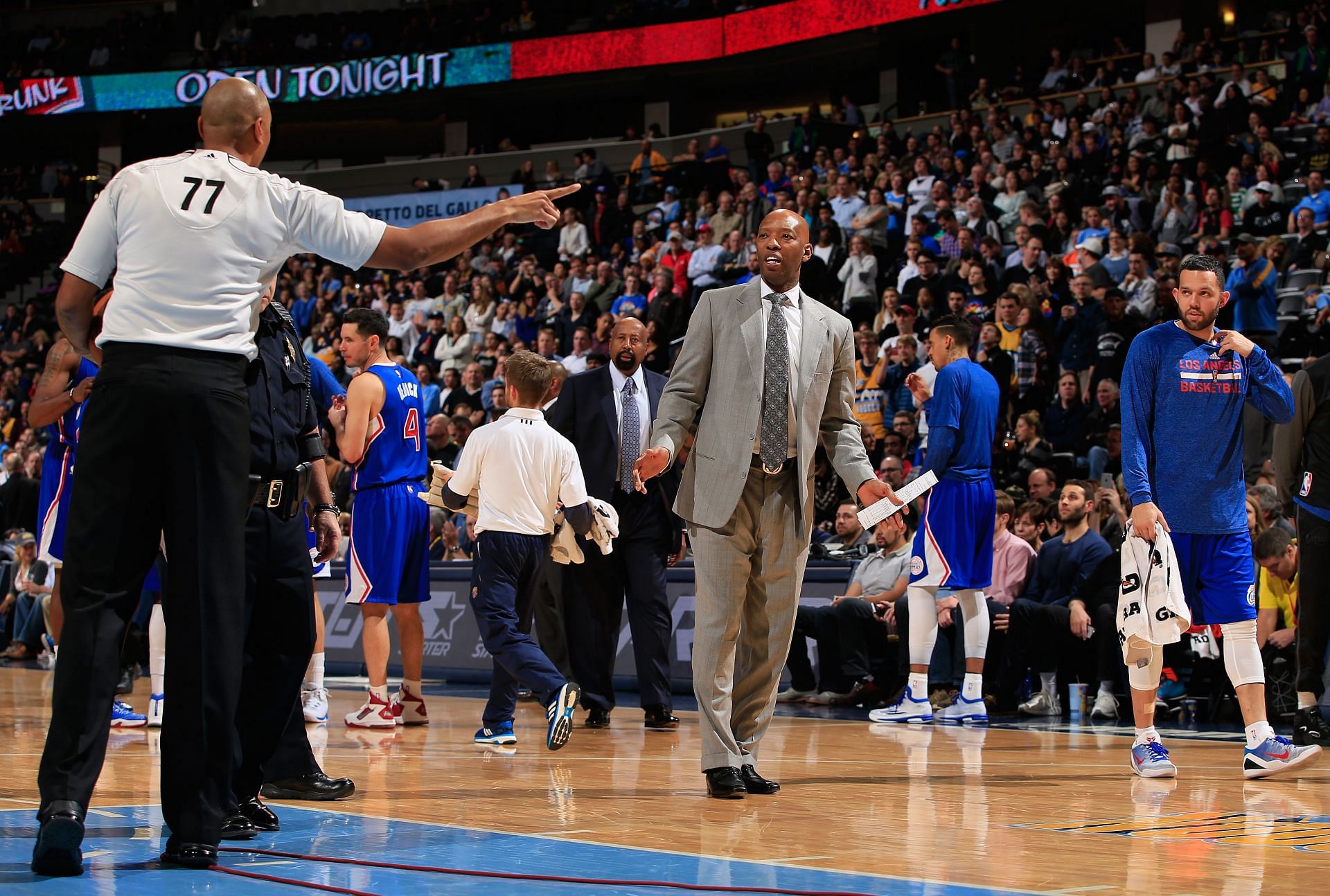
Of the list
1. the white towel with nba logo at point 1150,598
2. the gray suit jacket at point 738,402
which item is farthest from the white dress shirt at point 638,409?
the white towel with nba logo at point 1150,598

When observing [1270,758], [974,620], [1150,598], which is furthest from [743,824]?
[974,620]

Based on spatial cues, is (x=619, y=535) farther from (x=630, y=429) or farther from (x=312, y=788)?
(x=312, y=788)

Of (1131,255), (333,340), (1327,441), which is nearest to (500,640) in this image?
(1327,441)

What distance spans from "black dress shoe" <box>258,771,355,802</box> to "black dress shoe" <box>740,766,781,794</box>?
1.43 m

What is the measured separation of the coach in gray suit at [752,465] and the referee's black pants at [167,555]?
1740 millimetres

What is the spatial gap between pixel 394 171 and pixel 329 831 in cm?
2893

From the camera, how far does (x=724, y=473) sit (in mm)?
5332

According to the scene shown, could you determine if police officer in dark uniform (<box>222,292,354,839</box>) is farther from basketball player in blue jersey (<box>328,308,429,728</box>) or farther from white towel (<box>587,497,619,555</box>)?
basketball player in blue jersey (<box>328,308,429,728</box>)

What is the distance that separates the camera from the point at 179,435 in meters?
3.79

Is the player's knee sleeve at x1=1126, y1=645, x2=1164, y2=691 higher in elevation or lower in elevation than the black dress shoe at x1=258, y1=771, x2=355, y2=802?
higher

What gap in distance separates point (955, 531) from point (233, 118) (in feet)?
18.3

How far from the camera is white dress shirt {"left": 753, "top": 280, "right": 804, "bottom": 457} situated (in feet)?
17.9

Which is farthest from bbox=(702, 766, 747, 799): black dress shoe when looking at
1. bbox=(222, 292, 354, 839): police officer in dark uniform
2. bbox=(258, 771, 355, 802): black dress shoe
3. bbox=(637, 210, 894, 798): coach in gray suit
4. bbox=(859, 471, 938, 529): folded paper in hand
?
bbox=(222, 292, 354, 839): police officer in dark uniform

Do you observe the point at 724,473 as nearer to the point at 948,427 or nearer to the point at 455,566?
the point at 948,427
